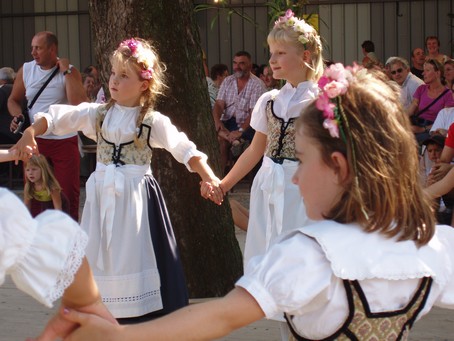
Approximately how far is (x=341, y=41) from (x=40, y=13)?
16.1 feet

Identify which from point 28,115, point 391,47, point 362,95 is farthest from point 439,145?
point 391,47

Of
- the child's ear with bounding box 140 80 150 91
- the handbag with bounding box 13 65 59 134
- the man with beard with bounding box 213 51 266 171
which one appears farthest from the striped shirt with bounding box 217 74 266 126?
the child's ear with bounding box 140 80 150 91

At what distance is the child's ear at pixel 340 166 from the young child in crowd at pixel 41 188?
595cm

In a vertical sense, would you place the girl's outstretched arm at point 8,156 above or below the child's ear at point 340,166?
below

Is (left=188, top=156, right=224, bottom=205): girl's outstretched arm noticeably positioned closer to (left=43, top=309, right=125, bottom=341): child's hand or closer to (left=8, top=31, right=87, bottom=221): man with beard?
(left=43, top=309, right=125, bottom=341): child's hand

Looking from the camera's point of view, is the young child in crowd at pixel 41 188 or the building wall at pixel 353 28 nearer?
the young child in crowd at pixel 41 188

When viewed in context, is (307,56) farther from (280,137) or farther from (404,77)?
(404,77)

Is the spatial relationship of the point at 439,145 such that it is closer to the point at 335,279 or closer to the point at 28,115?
the point at 28,115

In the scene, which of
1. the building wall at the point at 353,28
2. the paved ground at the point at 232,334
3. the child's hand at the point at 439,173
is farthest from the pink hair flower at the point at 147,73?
the building wall at the point at 353,28

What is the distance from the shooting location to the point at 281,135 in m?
4.98

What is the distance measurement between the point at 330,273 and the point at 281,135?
2.84m

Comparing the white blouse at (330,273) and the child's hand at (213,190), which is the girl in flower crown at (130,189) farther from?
the white blouse at (330,273)

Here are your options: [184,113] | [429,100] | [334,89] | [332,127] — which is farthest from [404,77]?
[332,127]

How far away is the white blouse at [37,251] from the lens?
2.13m
